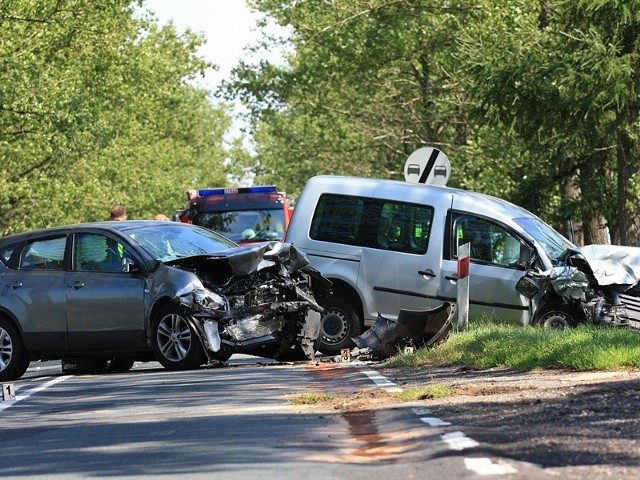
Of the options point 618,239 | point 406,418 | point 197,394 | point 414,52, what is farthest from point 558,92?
point 414,52

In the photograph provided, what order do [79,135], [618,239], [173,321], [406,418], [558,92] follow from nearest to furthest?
[406,418], [173,321], [558,92], [618,239], [79,135]

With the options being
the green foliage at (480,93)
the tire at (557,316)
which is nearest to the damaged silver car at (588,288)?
the tire at (557,316)

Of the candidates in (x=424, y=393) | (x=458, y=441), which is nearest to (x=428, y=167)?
(x=424, y=393)

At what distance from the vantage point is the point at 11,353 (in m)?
18.0

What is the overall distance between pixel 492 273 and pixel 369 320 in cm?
156

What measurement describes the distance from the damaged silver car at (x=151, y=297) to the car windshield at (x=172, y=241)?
0.02 meters

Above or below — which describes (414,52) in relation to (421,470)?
above

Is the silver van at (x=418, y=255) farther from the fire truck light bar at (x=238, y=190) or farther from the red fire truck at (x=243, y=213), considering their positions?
the fire truck light bar at (x=238, y=190)

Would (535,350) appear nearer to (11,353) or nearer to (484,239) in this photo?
(484,239)

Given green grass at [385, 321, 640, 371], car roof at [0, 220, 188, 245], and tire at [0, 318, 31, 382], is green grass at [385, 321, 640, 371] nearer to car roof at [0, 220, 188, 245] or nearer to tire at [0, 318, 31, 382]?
car roof at [0, 220, 188, 245]

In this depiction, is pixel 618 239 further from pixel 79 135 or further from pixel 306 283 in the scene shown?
pixel 79 135

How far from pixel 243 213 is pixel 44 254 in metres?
11.5

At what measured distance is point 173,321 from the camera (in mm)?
16844

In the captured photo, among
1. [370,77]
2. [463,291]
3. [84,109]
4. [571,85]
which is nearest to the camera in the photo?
[463,291]
